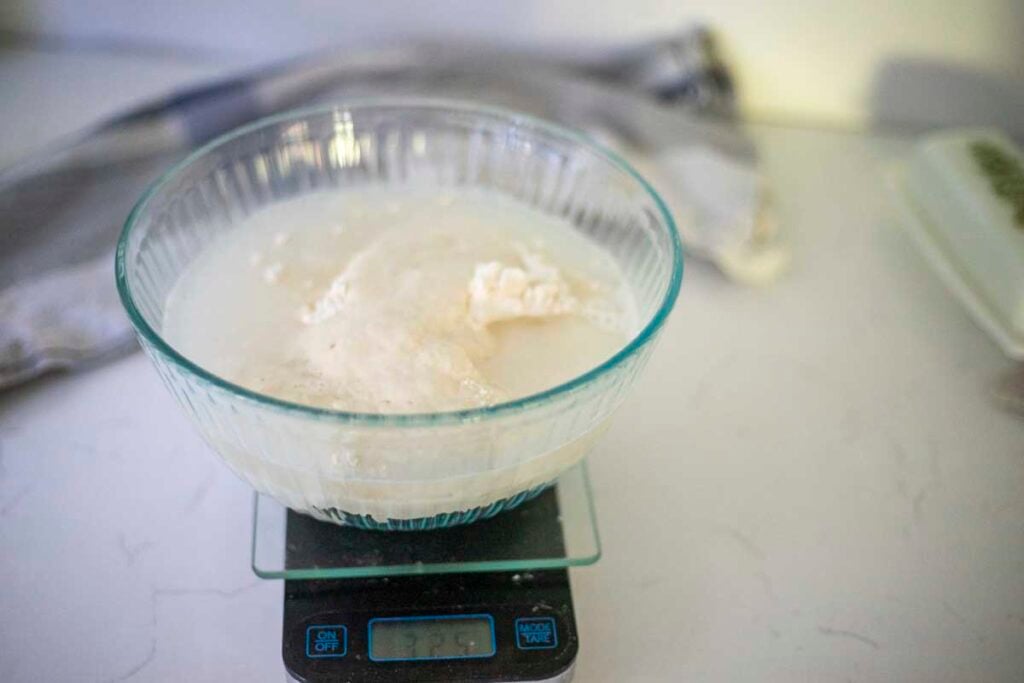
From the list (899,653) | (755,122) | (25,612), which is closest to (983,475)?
(899,653)

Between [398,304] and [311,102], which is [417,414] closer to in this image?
[398,304]

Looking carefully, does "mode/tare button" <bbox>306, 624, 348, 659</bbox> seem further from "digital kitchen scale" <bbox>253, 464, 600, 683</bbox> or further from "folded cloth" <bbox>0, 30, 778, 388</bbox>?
"folded cloth" <bbox>0, 30, 778, 388</bbox>

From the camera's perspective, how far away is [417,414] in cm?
55

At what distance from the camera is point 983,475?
2.84 feet

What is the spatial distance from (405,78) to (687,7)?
1.15 feet

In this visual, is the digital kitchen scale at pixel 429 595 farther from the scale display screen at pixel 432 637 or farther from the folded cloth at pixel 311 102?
the folded cloth at pixel 311 102

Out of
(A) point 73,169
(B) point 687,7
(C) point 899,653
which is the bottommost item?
(C) point 899,653

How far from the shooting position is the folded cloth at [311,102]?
2.90 ft

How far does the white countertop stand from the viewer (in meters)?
0.71

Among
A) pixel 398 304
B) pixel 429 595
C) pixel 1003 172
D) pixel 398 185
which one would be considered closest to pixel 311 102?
pixel 398 185

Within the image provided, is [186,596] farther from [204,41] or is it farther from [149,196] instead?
[204,41]

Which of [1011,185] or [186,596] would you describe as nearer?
[186,596]

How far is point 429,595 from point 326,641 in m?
0.08

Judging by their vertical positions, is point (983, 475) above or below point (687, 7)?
below
